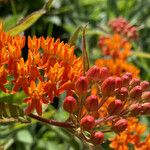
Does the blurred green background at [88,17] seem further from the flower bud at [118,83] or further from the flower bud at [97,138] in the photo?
the flower bud at [97,138]

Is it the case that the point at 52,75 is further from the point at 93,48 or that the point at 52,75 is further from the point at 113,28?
the point at 93,48

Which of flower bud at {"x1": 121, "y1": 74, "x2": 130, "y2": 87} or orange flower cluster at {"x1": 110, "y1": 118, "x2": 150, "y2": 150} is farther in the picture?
orange flower cluster at {"x1": 110, "y1": 118, "x2": 150, "y2": 150}

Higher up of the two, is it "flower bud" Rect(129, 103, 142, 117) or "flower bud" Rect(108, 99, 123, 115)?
"flower bud" Rect(108, 99, 123, 115)

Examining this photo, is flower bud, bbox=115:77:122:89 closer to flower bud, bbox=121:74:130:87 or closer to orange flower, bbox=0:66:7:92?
flower bud, bbox=121:74:130:87

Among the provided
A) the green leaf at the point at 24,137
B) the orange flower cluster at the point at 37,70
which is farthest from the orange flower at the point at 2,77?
the green leaf at the point at 24,137

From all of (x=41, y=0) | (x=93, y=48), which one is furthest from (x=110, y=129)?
(x=41, y=0)

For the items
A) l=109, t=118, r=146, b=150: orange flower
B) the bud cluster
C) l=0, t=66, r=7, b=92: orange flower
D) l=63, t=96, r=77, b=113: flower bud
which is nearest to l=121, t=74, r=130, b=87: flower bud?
the bud cluster

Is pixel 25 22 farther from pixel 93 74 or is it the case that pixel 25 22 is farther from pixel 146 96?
pixel 146 96
